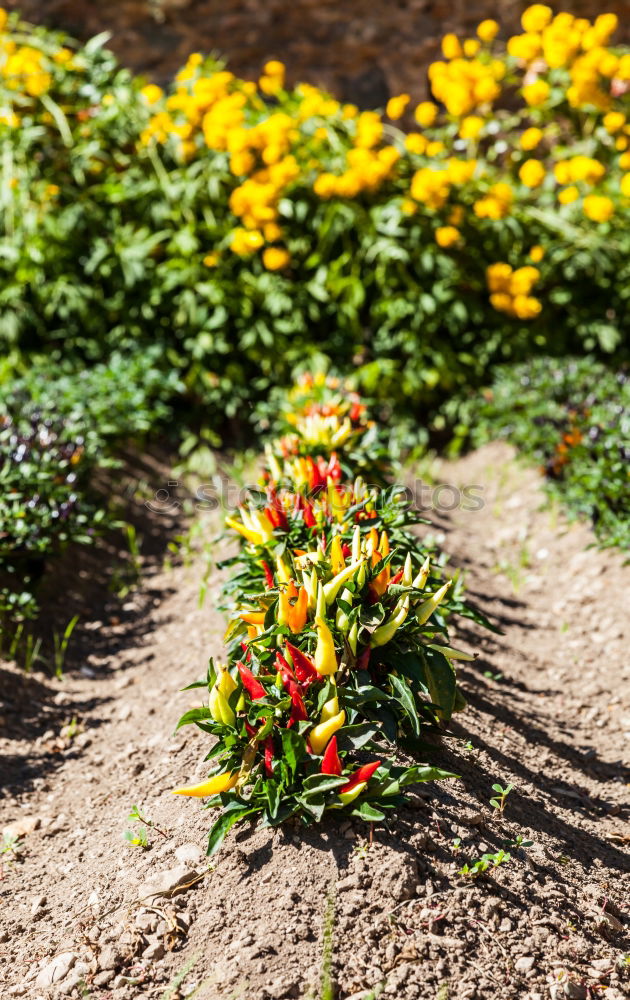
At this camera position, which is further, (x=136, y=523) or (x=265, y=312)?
(x=265, y=312)

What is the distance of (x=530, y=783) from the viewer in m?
2.39

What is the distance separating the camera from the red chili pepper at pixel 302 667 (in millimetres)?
2053

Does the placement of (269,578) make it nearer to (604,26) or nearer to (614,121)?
(614,121)

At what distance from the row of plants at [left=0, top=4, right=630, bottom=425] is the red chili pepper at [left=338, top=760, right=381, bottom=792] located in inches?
140

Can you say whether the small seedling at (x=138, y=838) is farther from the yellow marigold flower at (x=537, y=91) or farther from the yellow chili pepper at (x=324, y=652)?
the yellow marigold flower at (x=537, y=91)

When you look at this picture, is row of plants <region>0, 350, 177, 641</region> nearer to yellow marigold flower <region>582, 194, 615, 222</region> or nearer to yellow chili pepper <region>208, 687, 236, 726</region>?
yellow chili pepper <region>208, 687, 236, 726</region>

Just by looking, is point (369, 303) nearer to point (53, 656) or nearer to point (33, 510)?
point (33, 510)

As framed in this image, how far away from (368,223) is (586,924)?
14.0ft

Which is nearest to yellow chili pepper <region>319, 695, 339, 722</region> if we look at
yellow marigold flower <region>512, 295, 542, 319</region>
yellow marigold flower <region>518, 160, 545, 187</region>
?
yellow marigold flower <region>512, 295, 542, 319</region>

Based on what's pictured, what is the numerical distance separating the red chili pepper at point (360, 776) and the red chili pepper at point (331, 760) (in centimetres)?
3

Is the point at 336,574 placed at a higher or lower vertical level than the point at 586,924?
higher

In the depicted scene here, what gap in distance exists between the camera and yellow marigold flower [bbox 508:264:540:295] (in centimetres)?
518

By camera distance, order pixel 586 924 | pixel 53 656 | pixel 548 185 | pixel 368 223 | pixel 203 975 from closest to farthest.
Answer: pixel 203 975 < pixel 586 924 < pixel 53 656 < pixel 368 223 < pixel 548 185

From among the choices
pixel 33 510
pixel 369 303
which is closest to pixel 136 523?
pixel 33 510
